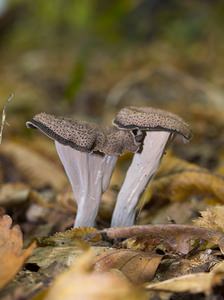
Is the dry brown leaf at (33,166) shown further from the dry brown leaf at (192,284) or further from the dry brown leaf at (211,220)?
the dry brown leaf at (192,284)

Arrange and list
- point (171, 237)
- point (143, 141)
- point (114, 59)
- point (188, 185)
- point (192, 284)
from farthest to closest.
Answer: point (114, 59) < point (188, 185) < point (143, 141) < point (171, 237) < point (192, 284)

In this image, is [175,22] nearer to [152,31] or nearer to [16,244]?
[152,31]

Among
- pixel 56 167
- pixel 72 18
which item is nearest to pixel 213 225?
pixel 56 167

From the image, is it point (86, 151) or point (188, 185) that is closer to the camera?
point (86, 151)

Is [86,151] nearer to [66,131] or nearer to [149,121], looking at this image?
[66,131]

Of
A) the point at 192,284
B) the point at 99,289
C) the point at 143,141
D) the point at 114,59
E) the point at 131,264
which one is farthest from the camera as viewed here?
the point at 114,59

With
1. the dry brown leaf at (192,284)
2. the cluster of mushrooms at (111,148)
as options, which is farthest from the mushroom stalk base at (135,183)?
the dry brown leaf at (192,284)

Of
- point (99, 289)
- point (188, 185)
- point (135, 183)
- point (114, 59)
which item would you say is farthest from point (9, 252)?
point (114, 59)

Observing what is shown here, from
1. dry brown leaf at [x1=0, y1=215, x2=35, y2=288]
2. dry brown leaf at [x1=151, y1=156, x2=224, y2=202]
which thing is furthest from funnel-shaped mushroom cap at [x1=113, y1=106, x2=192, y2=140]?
dry brown leaf at [x1=151, y1=156, x2=224, y2=202]
